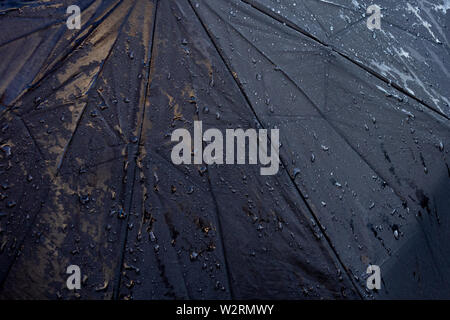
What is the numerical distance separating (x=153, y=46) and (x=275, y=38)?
0.50 metres

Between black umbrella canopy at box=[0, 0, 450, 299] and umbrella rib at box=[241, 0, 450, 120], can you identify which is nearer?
black umbrella canopy at box=[0, 0, 450, 299]

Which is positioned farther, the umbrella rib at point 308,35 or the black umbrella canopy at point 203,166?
the umbrella rib at point 308,35

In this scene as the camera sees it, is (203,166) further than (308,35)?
No

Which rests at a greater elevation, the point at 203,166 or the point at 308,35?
the point at 308,35

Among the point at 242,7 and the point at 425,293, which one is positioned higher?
the point at 242,7

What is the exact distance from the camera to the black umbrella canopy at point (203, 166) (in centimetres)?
124

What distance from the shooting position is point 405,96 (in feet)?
4.88

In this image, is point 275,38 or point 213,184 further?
point 275,38

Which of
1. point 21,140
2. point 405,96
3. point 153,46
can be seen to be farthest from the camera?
point 405,96

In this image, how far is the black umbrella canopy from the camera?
4.08ft

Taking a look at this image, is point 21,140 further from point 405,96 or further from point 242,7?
point 405,96

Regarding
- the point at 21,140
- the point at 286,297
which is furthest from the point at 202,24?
the point at 286,297

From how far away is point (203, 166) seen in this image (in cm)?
129

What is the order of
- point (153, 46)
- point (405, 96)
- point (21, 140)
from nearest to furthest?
point (21, 140), point (153, 46), point (405, 96)
